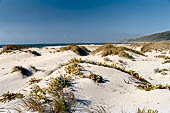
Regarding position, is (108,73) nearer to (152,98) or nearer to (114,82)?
(114,82)

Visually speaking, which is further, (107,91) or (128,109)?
(107,91)

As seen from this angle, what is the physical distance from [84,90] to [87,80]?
0.50 metres

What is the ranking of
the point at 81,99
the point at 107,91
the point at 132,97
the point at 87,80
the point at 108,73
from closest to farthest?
the point at 81,99, the point at 132,97, the point at 107,91, the point at 87,80, the point at 108,73

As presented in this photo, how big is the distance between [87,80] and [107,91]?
64 cm

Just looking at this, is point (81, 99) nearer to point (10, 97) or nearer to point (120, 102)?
point (120, 102)

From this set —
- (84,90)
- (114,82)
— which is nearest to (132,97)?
(114,82)

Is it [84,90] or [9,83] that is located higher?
[84,90]

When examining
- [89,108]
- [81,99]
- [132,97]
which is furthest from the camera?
[132,97]

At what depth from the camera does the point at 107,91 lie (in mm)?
3326

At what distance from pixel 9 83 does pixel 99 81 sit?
10.6ft

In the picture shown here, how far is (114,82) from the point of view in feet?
12.7

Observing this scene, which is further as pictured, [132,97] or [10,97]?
[132,97]

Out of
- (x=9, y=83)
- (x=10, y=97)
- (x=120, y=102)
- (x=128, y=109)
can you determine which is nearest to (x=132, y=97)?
(x=120, y=102)

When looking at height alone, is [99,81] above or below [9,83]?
above
